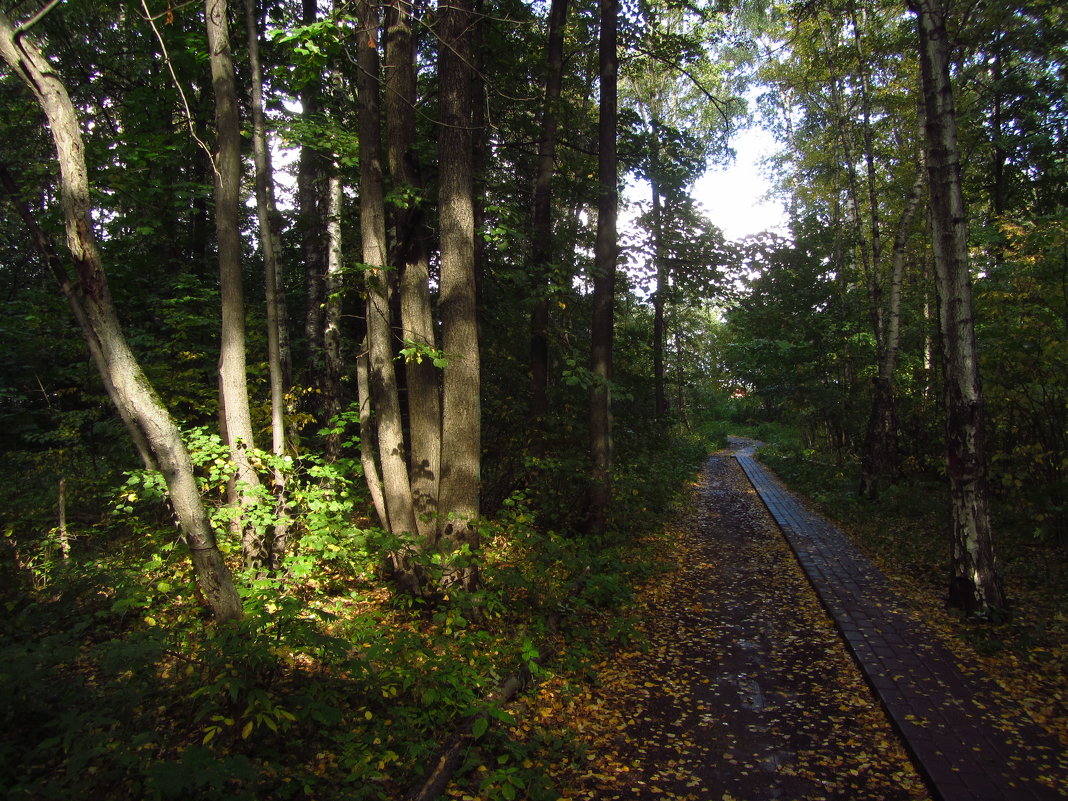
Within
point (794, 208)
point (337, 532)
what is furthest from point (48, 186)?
point (794, 208)

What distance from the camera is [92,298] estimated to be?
12.0ft

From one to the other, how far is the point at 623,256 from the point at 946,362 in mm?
8836

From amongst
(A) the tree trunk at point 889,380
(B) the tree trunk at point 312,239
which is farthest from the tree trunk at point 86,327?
(A) the tree trunk at point 889,380

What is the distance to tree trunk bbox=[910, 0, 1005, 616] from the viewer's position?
582cm

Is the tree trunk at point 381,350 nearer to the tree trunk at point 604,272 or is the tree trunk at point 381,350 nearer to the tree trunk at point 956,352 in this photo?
the tree trunk at point 604,272

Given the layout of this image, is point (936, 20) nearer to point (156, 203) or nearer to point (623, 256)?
point (623, 256)

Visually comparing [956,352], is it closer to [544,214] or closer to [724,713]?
[724,713]

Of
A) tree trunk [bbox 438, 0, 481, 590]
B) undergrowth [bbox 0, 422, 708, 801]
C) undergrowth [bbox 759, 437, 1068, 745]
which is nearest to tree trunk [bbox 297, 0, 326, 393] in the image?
tree trunk [bbox 438, 0, 481, 590]

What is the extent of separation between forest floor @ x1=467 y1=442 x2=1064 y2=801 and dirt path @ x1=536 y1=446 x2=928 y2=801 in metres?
0.01

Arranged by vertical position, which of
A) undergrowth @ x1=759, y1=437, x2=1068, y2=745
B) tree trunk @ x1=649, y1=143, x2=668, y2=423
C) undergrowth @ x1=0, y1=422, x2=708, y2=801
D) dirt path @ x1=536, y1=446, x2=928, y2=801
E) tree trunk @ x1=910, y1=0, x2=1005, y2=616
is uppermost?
tree trunk @ x1=649, y1=143, x2=668, y2=423

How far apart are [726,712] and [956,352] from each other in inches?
173

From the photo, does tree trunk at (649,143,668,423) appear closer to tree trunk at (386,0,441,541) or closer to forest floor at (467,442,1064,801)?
tree trunk at (386,0,441,541)

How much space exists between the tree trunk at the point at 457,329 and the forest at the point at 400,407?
34 mm

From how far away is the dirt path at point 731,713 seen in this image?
3709 mm
